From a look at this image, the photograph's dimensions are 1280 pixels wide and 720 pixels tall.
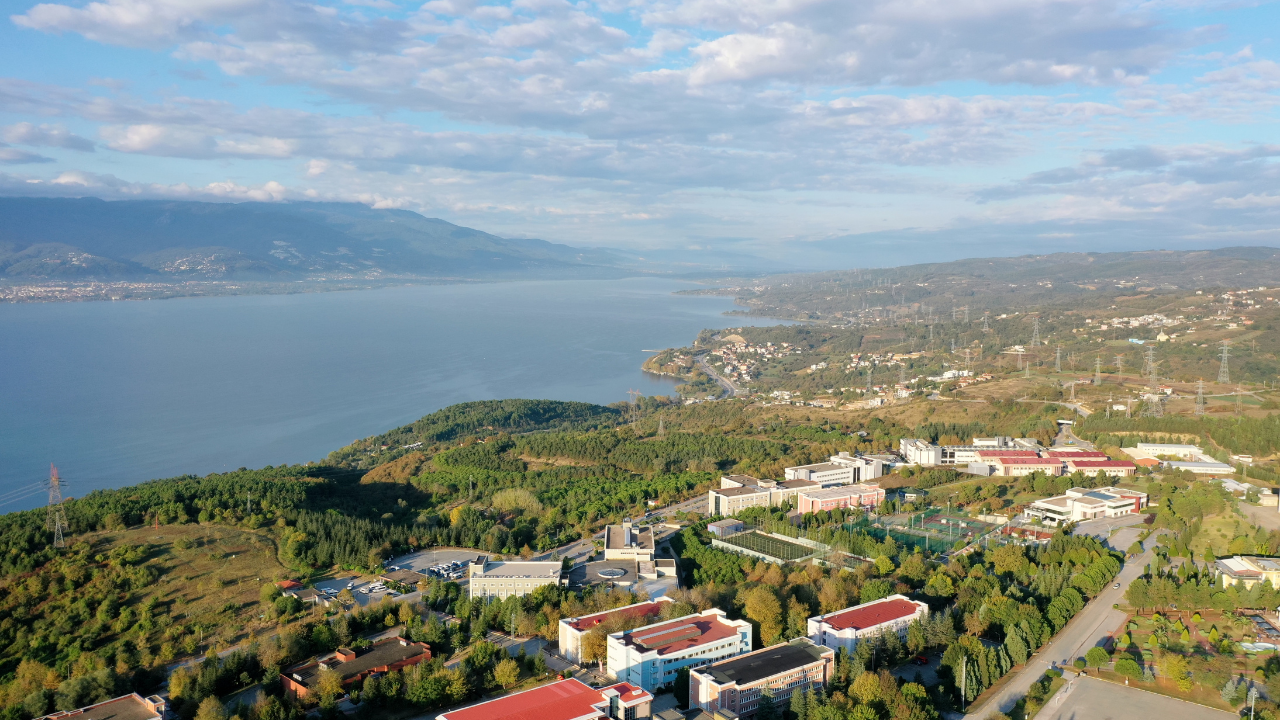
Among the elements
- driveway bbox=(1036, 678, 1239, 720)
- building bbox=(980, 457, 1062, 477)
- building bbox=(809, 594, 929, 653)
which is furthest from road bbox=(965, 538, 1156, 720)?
building bbox=(980, 457, 1062, 477)

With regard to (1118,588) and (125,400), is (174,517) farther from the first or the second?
(125,400)

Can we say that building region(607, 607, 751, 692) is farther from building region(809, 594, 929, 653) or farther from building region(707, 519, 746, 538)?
building region(707, 519, 746, 538)

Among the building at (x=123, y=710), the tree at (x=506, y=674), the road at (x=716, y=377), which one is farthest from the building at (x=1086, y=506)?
the road at (x=716, y=377)

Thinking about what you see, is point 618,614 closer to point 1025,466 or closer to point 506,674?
point 506,674

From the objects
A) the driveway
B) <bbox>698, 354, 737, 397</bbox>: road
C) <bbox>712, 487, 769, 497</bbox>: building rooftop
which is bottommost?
<bbox>698, 354, 737, 397</bbox>: road

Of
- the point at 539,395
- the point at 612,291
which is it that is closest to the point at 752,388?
the point at 539,395
